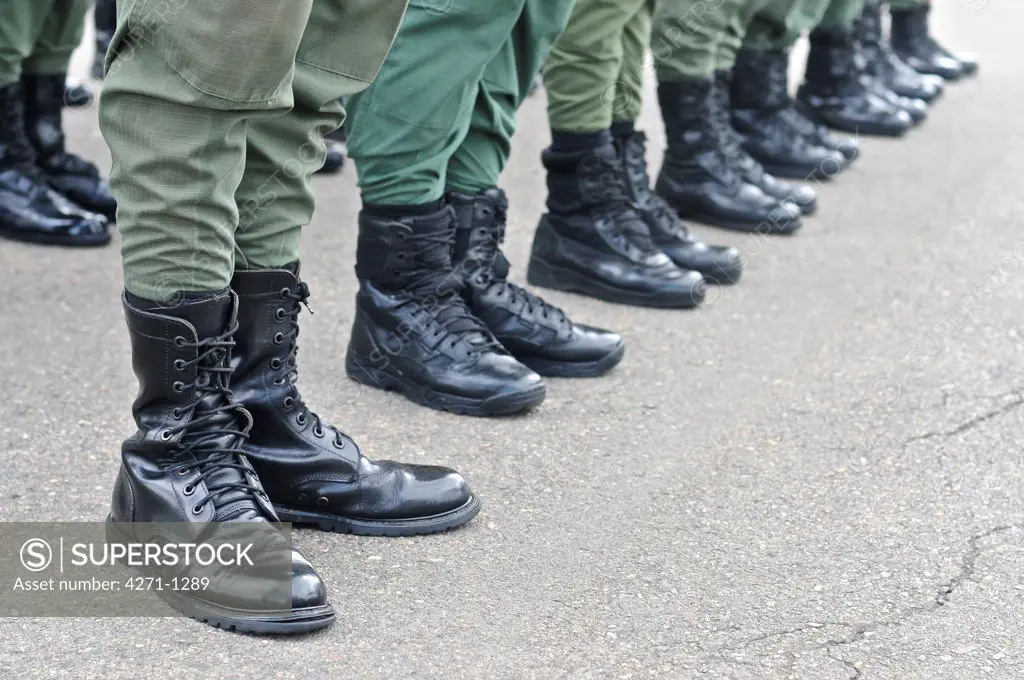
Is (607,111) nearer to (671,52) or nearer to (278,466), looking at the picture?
(671,52)

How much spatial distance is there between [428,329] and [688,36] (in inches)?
57.4

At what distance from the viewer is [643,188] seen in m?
3.05

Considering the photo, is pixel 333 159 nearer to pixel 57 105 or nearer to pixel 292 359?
pixel 57 105

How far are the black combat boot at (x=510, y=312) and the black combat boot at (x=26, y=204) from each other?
111cm

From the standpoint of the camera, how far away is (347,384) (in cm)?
240

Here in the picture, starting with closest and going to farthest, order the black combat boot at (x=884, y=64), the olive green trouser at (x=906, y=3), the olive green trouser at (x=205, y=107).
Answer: the olive green trouser at (x=205, y=107) → the black combat boot at (x=884, y=64) → the olive green trouser at (x=906, y=3)

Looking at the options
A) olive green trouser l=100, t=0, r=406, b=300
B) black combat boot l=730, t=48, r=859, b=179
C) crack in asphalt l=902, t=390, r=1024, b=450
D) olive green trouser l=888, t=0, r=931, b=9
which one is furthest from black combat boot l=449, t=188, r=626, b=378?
olive green trouser l=888, t=0, r=931, b=9

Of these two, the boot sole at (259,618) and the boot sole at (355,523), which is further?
the boot sole at (355,523)

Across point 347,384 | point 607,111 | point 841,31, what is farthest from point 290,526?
point 841,31

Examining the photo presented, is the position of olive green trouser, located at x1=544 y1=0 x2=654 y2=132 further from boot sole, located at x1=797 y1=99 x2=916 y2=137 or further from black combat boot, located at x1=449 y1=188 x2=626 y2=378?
boot sole, located at x1=797 y1=99 x2=916 y2=137

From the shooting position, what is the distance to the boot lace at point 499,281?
2.42 meters

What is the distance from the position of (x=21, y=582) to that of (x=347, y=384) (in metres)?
0.85

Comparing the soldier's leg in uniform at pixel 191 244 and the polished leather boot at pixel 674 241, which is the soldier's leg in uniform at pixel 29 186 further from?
the soldier's leg in uniform at pixel 191 244

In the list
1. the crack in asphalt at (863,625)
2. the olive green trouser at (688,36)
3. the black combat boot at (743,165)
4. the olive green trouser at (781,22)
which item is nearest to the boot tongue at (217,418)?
the crack in asphalt at (863,625)
